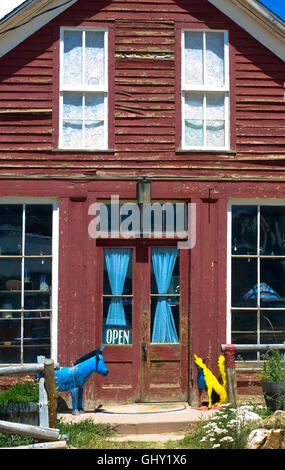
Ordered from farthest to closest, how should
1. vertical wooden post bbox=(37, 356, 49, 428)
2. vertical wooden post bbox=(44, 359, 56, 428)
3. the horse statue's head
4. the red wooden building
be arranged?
the red wooden building, the horse statue's head, vertical wooden post bbox=(44, 359, 56, 428), vertical wooden post bbox=(37, 356, 49, 428)

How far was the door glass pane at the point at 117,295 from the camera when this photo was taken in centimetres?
1085

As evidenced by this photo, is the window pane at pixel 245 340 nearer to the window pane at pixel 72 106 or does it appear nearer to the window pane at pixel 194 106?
the window pane at pixel 194 106

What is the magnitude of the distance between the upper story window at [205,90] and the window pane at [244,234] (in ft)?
3.48

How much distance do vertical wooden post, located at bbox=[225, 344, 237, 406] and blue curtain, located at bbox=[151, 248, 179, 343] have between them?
98 cm

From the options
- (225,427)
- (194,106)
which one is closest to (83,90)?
(194,106)

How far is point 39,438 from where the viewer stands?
27.2 ft

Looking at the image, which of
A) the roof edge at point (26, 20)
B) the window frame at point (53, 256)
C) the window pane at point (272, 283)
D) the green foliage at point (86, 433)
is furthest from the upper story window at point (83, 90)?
the green foliage at point (86, 433)

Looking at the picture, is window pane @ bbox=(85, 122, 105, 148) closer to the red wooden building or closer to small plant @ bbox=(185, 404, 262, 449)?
the red wooden building

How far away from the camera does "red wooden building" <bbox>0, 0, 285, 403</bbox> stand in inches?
423

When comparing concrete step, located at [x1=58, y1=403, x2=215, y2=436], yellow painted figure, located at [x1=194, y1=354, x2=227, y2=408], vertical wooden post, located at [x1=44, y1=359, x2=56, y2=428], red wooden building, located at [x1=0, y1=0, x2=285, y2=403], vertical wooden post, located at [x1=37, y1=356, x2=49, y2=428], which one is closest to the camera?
vertical wooden post, located at [x1=37, y1=356, x2=49, y2=428]

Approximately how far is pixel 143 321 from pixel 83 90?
3.37 m

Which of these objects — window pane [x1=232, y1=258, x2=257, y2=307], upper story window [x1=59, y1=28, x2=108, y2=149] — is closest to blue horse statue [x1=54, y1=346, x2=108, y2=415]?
window pane [x1=232, y1=258, x2=257, y2=307]

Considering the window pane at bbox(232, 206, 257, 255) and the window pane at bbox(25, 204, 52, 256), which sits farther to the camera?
the window pane at bbox(232, 206, 257, 255)

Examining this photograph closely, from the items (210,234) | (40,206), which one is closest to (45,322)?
(40,206)
